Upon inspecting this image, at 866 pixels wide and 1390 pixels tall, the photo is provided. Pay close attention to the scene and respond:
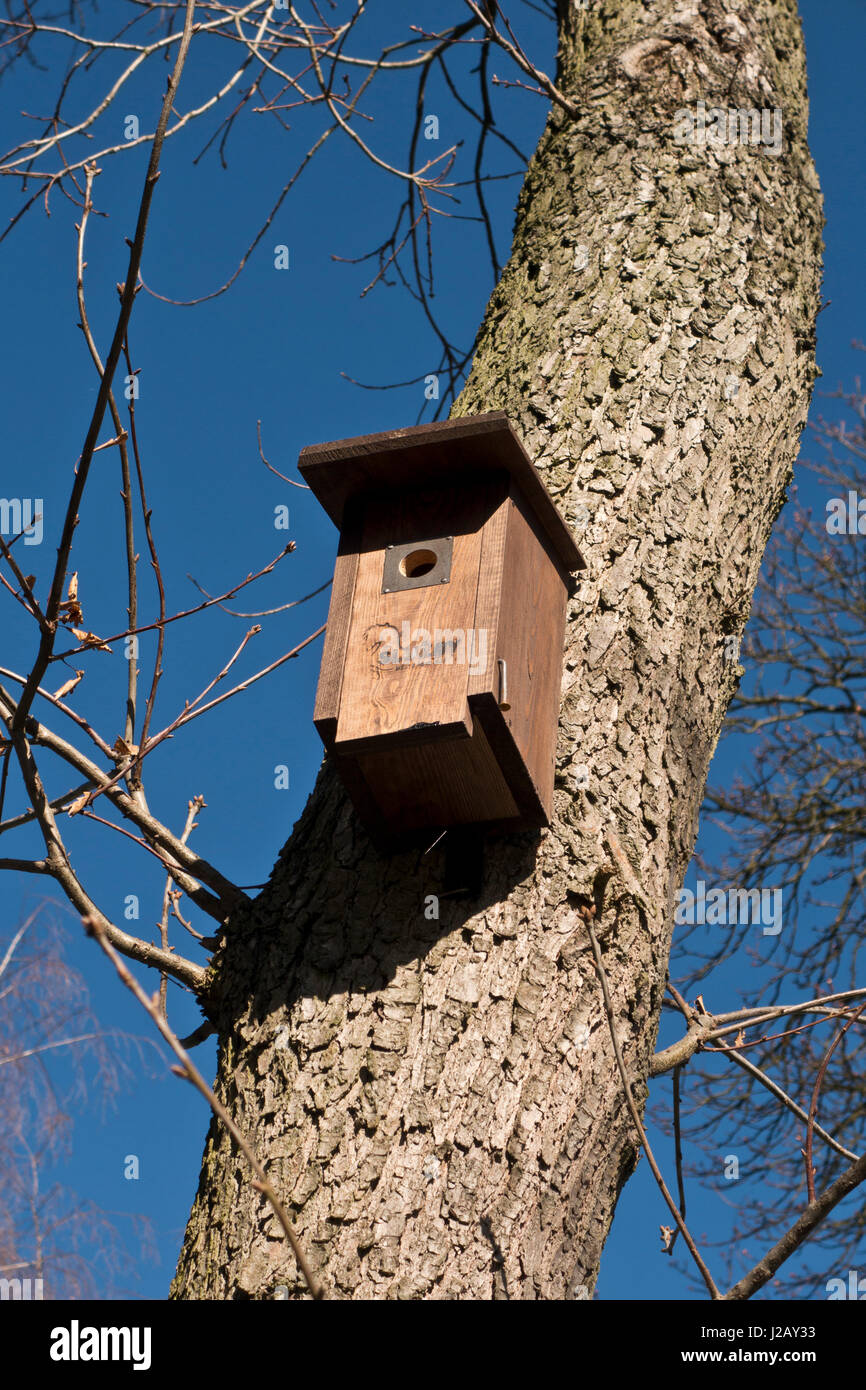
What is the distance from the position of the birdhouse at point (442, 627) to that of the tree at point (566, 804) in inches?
3.4

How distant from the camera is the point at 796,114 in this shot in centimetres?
293

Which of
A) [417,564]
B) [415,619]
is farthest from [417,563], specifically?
[415,619]

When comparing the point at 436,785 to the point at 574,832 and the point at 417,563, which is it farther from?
the point at 417,563

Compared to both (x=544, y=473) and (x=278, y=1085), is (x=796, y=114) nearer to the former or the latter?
(x=544, y=473)

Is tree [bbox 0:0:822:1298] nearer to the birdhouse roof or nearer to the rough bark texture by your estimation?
the rough bark texture

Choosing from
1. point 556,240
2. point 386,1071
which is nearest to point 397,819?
point 386,1071

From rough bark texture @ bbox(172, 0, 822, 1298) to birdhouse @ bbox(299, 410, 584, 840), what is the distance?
0.08 m

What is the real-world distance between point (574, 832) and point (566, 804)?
0.05 m

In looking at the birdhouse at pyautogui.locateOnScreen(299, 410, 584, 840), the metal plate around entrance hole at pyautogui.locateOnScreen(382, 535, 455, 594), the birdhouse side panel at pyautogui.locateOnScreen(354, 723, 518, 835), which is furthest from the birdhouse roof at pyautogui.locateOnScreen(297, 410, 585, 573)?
the birdhouse side panel at pyautogui.locateOnScreen(354, 723, 518, 835)

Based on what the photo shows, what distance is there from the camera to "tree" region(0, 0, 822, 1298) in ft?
5.54

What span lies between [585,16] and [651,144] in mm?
585

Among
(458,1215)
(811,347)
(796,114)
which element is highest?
(796,114)
